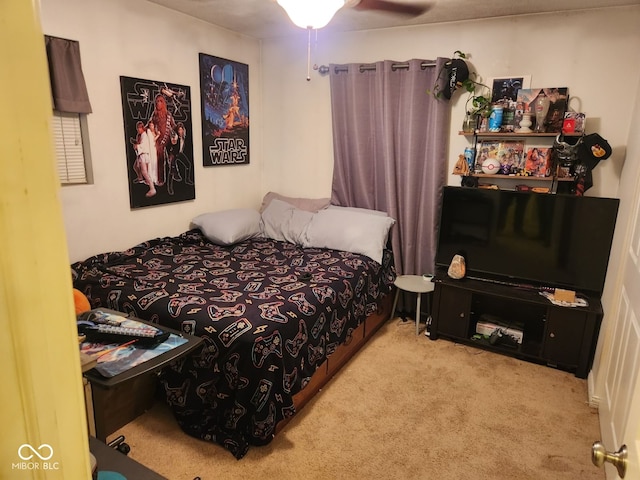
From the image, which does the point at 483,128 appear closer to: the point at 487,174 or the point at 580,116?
the point at 487,174

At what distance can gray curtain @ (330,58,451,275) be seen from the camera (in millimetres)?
3352

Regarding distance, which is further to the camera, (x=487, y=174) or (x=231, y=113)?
(x=231, y=113)

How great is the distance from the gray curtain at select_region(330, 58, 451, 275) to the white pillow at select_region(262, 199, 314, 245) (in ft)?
1.50

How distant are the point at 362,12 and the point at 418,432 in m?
2.75


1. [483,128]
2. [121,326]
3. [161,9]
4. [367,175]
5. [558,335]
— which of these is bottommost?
[558,335]

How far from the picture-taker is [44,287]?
19.6 inches

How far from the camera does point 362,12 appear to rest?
3.01 meters

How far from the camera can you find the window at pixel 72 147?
2.59m

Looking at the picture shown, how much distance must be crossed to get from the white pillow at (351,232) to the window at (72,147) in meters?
1.70

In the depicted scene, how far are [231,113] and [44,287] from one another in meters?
3.53

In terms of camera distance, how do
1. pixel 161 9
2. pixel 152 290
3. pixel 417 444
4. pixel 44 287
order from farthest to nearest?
pixel 161 9
pixel 152 290
pixel 417 444
pixel 44 287

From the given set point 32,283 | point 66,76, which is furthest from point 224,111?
point 32,283

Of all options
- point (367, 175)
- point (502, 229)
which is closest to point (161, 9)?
point (367, 175)

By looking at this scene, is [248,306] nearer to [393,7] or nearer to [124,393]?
[124,393]
